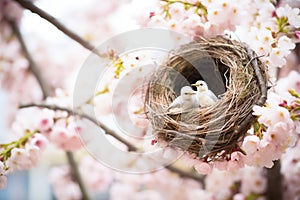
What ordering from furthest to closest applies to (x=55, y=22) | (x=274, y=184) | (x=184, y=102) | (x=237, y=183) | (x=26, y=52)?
Result: 1. (x=26, y=52)
2. (x=237, y=183)
3. (x=274, y=184)
4. (x=55, y=22)
5. (x=184, y=102)

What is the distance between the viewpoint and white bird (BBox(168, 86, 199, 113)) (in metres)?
0.93

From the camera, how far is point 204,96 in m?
0.95

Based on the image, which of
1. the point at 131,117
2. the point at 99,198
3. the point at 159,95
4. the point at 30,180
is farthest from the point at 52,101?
the point at 30,180

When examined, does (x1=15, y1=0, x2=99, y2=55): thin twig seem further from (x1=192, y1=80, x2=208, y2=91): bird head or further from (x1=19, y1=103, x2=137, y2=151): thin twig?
(x1=192, y1=80, x2=208, y2=91): bird head

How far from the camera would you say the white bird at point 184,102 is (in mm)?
932

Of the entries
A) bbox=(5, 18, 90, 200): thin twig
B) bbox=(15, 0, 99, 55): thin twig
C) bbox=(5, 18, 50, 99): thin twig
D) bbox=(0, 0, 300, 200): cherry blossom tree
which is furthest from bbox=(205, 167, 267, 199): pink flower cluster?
bbox=(5, 18, 50, 99): thin twig

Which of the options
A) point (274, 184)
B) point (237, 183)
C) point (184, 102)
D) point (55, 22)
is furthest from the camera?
point (237, 183)

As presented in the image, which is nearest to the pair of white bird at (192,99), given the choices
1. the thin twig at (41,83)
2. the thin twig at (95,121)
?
the thin twig at (95,121)

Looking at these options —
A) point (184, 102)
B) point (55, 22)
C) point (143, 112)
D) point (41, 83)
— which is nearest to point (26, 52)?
point (41, 83)

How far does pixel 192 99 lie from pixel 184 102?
2cm

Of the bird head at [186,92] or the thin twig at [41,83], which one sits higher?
the thin twig at [41,83]

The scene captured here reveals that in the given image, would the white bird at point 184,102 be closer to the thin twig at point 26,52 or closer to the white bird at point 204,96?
the white bird at point 204,96

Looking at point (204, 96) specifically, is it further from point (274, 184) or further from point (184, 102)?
point (274, 184)

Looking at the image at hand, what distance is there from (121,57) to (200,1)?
0.22m
